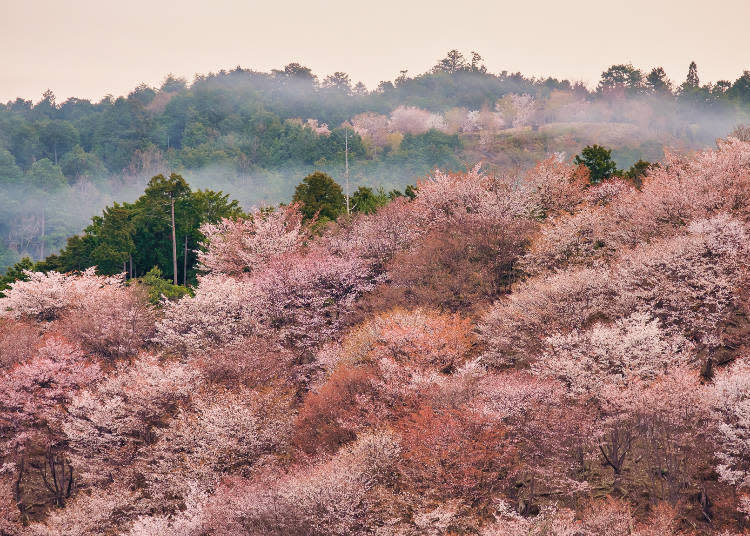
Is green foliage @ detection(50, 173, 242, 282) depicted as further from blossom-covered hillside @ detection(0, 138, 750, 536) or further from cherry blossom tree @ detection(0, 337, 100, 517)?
cherry blossom tree @ detection(0, 337, 100, 517)

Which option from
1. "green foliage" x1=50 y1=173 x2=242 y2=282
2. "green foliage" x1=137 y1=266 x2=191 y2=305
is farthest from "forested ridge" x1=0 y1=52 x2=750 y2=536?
"green foliage" x1=50 y1=173 x2=242 y2=282

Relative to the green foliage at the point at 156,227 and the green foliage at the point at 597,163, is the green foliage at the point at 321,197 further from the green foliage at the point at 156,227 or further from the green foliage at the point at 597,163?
the green foliage at the point at 597,163

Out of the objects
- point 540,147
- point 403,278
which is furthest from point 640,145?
point 403,278

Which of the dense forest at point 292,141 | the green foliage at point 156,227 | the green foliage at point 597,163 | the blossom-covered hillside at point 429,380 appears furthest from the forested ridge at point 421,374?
the dense forest at point 292,141

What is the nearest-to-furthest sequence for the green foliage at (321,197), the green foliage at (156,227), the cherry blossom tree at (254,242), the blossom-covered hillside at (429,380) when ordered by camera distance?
the blossom-covered hillside at (429,380) < the cherry blossom tree at (254,242) < the green foliage at (321,197) < the green foliage at (156,227)

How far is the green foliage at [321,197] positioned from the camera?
76.2m

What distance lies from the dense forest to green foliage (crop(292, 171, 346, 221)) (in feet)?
216

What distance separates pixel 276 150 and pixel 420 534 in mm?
140702

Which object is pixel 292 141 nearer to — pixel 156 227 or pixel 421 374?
pixel 156 227

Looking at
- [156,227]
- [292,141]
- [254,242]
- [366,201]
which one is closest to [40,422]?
[254,242]

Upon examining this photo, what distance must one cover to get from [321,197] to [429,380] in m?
42.6

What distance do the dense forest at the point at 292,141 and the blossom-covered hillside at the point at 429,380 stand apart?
305ft

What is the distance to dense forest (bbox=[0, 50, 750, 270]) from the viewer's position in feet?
509

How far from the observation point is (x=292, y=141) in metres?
167
